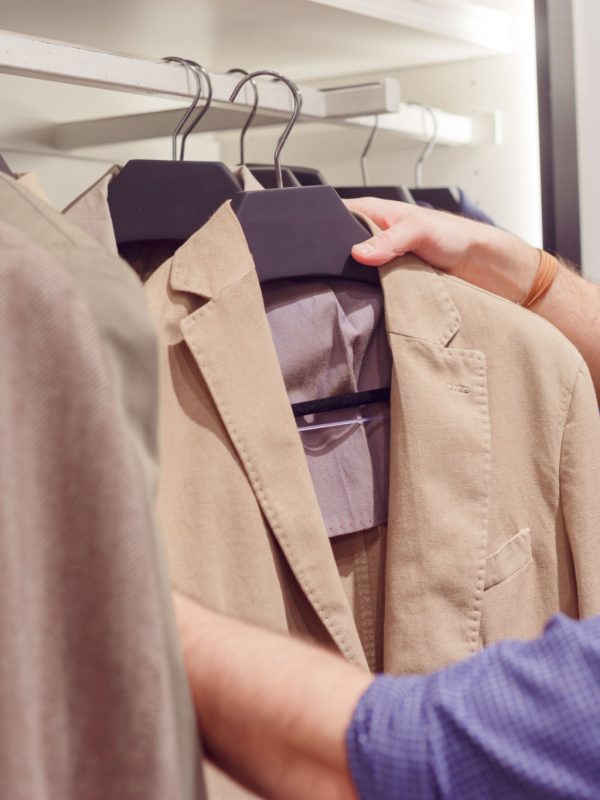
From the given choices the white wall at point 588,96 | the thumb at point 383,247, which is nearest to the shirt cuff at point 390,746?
the thumb at point 383,247

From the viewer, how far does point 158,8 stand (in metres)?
1.28

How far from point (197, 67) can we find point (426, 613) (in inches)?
23.5

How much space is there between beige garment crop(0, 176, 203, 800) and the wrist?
2.21ft

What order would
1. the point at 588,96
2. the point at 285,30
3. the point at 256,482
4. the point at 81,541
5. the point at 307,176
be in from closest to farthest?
1. the point at 81,541
2. the point at 256,482
3. the point at 307,176
4. the point at 285,30
5. the point at 588,96

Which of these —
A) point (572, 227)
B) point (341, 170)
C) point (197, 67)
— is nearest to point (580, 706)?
point (197, 67)

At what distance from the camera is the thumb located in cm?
103

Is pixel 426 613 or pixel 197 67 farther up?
pixel 197 67

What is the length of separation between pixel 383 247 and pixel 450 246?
0.32 ft

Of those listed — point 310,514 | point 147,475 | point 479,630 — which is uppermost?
point 147,475

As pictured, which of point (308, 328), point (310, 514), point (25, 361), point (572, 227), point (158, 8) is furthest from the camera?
point (572, 227)

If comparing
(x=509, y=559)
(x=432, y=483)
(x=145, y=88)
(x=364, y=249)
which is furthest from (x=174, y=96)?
(x=509, y=559)

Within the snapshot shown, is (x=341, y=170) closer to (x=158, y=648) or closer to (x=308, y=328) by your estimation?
(x=308, y=328)

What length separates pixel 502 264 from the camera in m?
1.18

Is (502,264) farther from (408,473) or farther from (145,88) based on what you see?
(145,88)
